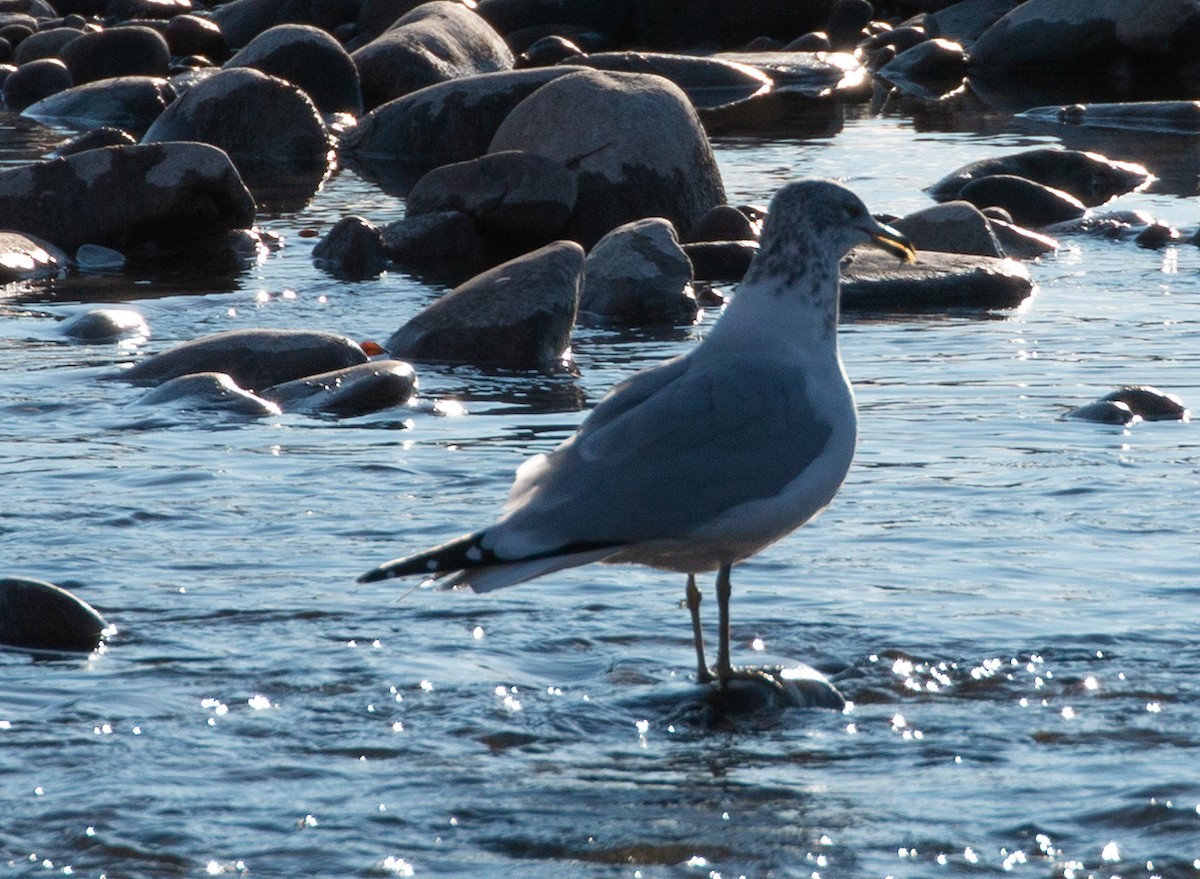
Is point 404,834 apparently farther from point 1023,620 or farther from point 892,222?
point 892,222

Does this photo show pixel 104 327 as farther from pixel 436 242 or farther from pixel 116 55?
pixel 116 55

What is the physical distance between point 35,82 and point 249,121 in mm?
6356

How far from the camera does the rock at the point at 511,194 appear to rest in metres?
11.9

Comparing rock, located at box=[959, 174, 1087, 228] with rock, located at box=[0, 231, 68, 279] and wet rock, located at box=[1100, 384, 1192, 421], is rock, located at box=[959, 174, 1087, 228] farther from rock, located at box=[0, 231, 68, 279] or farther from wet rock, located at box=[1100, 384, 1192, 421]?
rock, located at box=[0, 231, 68, 279]

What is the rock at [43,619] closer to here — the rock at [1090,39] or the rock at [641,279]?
the rock at [641,279]

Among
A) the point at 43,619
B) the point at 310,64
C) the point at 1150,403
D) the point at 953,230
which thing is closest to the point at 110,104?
the point at 310,64

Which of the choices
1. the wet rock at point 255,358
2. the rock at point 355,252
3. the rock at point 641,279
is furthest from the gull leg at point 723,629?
the rock at point 355,252

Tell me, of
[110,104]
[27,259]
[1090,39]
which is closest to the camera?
[27,259]

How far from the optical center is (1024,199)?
13.0 metres

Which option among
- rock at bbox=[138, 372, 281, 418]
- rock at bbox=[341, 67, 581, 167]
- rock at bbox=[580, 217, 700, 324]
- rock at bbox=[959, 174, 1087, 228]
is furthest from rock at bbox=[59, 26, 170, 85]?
rock at bbox=[138, 372, 281, 418]

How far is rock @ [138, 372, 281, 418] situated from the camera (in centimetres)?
782

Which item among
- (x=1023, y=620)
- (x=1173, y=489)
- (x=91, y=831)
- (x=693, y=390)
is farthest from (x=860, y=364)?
(x=91, y=831)

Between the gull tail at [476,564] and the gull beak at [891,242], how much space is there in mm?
1353

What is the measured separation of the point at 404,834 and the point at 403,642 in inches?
49.5
